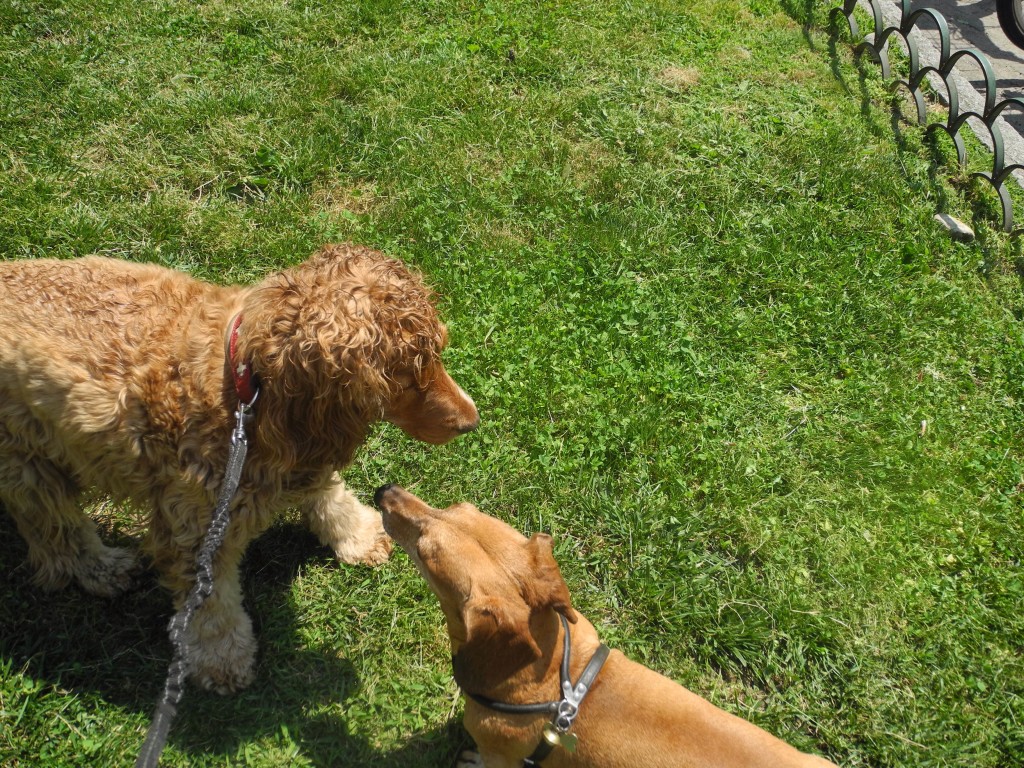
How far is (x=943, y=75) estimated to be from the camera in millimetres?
6477

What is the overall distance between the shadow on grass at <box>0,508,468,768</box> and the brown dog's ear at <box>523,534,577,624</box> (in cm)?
110

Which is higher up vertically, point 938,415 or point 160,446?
point 938,415

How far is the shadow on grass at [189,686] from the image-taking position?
137 inches

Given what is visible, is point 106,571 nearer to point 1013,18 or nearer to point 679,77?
point 679,77

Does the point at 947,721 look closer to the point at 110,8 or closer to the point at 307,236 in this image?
the point at 307,236

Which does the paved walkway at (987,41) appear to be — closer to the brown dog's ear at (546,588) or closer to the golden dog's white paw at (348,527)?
the brown dog's ear at (546,588)

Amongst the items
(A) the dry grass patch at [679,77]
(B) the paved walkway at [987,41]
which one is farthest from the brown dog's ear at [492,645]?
(B) the paved walkway at [987,41]

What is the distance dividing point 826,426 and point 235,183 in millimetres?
4610

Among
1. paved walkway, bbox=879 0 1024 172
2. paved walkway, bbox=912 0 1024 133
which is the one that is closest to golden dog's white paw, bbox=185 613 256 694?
paved walkway, bbox=879 0 1024 172

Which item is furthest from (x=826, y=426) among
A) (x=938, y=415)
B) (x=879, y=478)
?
(x=938, y=415)

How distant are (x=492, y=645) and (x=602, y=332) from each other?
261 cm

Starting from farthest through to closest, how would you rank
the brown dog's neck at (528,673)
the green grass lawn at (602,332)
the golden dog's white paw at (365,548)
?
the golden dog's white paw at (365,548)
the green grass lawn at (602,332)
the brown dog's neck at (528,673)

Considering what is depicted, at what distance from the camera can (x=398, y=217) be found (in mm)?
5363

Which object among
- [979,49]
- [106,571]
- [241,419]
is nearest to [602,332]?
[241,419]
